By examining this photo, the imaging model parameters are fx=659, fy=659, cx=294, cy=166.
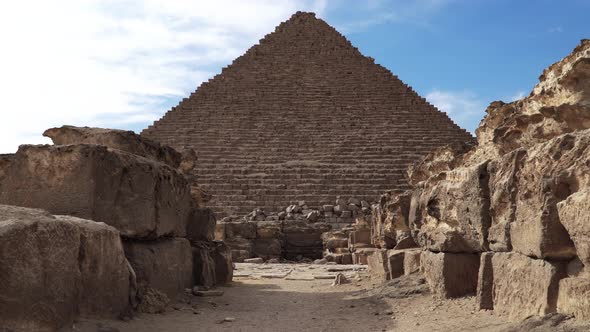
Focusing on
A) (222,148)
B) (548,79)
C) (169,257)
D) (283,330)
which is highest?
(222,148)

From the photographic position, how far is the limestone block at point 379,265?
6.89 m

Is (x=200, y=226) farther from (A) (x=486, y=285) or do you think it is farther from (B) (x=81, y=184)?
(A) (x=486, y=285)

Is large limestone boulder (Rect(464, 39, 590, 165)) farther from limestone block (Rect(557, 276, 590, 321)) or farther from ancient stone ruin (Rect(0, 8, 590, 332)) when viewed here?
limestone block (Rect(557, 276, 590, 321))

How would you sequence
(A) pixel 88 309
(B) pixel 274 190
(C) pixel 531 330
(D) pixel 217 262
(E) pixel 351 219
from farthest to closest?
(B) pixel 274 190
(E) pixel 351 219
(D) pixel 217 262
(A) pixel 88 309
(C) pixel 531 330

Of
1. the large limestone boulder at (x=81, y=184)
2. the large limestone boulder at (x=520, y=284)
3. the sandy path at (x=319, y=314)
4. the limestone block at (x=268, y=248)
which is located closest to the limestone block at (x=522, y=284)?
the large limestone boulder at (x=520, y=284)

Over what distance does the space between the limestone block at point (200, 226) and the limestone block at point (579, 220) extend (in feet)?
14.2

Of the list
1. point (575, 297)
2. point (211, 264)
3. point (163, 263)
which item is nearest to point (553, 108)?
point (575, 297)

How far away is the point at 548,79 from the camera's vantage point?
4145mm

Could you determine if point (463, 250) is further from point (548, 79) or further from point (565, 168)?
point (565, 168)

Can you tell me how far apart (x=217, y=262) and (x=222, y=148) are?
35.6 metres

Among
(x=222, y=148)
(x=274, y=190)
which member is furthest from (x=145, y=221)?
(x=222, y=148)

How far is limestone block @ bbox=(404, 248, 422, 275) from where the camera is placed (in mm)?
5868

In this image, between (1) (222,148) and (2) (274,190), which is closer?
(2) (274,190)

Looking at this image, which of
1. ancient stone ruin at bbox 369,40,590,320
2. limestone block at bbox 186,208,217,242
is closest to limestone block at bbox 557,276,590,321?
ancient stone ruin at bbox 369,40,590,320
